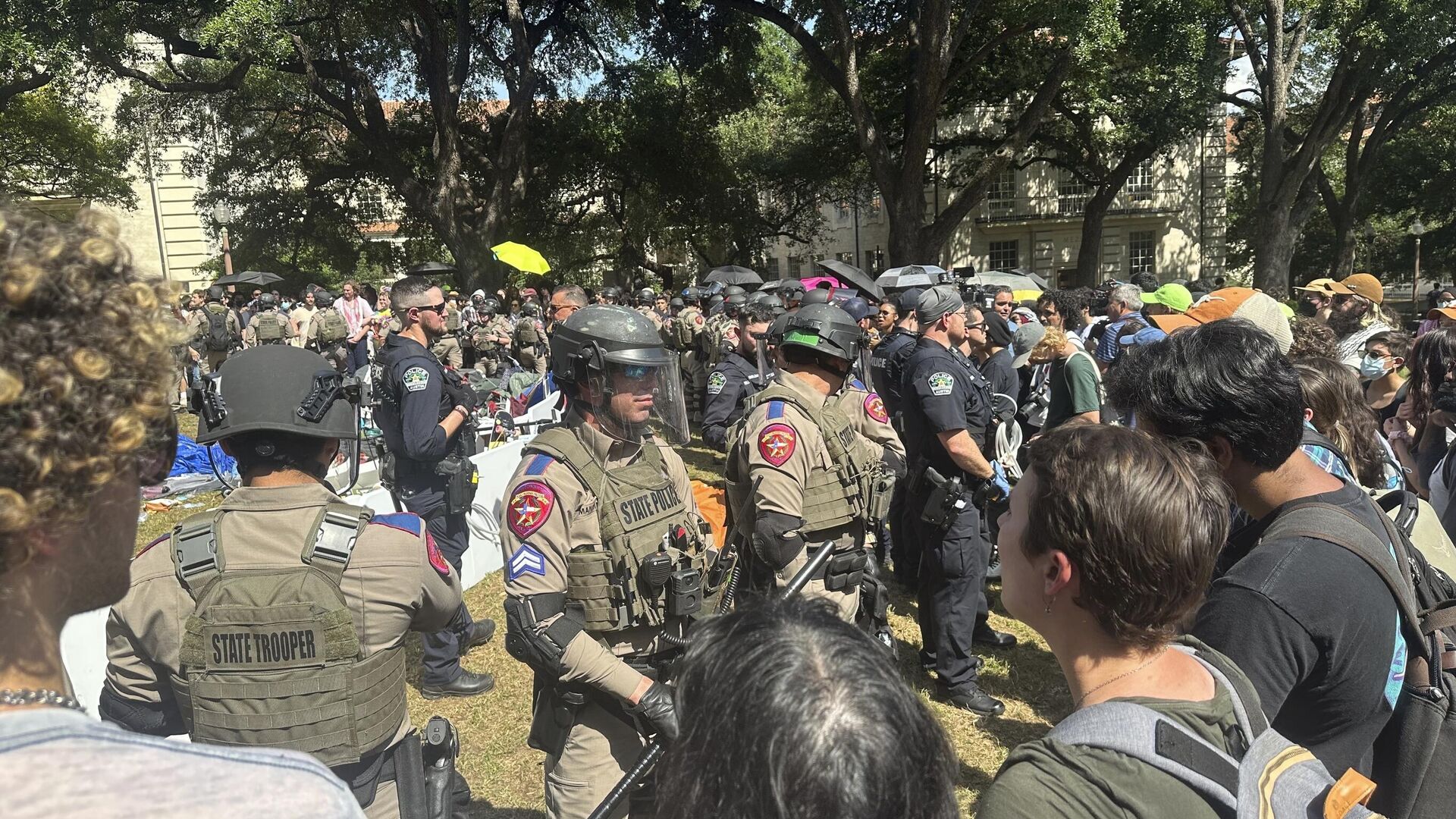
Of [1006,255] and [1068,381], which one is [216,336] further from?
[1006,255]

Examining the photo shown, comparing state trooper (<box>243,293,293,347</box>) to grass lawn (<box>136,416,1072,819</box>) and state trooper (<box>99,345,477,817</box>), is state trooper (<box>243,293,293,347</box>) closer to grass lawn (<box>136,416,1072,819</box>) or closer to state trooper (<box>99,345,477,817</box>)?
grass lawn (<box>136,416,1072,819</box>)

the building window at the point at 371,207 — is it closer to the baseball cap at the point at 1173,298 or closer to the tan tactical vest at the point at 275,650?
the baseball cap at the point at 1173,298

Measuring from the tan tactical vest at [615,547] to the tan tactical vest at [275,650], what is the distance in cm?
70

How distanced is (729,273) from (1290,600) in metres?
16.0

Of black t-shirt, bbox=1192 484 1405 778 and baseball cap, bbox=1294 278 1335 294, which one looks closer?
black t-shirt, bbox=1192 484 1405 778

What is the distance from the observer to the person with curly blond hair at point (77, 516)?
2.83 feet

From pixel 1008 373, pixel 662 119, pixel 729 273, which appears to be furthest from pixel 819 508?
pixel 662 119

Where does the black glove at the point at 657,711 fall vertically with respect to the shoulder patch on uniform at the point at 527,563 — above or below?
below

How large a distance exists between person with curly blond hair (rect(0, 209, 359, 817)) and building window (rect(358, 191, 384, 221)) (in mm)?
30832

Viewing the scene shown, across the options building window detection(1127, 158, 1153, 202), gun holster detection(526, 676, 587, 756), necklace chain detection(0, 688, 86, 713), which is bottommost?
gun holster detection(526, 676, 587, 756)

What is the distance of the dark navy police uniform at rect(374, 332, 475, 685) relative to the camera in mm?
5320

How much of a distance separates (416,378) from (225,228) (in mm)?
27640

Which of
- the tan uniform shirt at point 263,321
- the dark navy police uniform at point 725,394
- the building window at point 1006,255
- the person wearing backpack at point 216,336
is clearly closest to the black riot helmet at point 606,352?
the dark navy police uniform at point 725,394

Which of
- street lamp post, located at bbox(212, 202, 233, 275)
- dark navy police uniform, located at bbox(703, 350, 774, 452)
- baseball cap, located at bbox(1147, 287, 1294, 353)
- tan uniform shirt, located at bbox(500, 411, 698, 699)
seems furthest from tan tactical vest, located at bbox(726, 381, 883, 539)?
street lamp post, located at bbox(212, 202, 233, 275)
